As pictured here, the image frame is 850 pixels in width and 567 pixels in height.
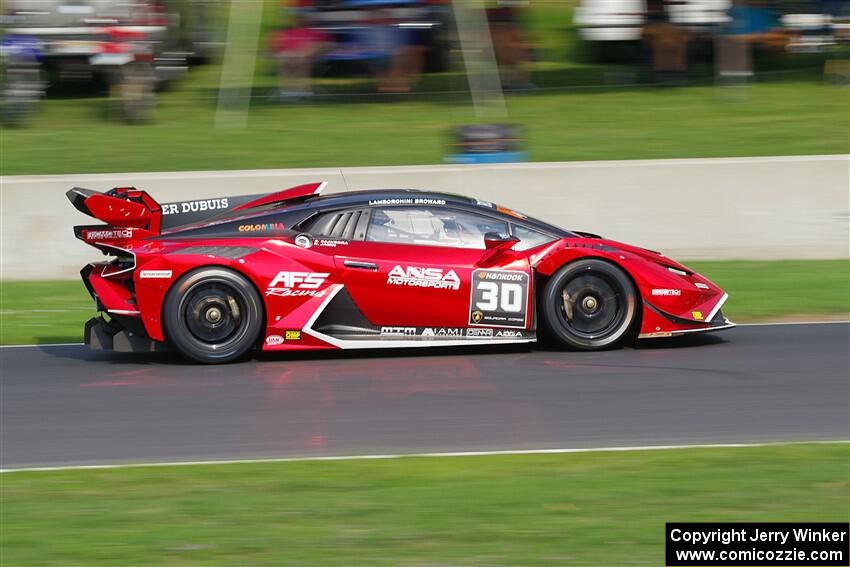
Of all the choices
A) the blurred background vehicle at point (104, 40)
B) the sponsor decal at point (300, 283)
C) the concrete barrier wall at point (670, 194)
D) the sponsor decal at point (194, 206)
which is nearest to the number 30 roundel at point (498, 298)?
the sponsor decal at point (300, 283)

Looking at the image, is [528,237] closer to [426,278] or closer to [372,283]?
[426,278]

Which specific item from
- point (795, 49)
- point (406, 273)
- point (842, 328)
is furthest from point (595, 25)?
point (406, 273)

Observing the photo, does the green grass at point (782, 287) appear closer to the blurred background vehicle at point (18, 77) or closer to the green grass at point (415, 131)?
the green grass at point (415, 131)

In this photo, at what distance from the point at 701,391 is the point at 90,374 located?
443 centimetres

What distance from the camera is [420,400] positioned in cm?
730

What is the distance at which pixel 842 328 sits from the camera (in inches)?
374

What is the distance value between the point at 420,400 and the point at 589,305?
1.85m

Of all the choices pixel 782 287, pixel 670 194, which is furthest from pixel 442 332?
pixel 670 194

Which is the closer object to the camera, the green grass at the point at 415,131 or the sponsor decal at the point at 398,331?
the sponsor decal at the point at 398,331

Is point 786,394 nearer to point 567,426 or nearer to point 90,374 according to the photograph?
point 567,426

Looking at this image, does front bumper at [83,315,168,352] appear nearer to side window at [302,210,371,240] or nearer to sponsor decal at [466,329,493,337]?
side window at [302,210,371,240]

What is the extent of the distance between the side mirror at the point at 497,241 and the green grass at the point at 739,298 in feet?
8.96

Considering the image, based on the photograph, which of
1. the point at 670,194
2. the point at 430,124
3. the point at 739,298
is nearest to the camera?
the point at 739,298

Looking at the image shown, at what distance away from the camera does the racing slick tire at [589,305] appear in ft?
27.6
